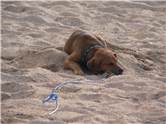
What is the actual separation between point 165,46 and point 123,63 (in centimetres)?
103

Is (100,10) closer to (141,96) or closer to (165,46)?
(165,46)

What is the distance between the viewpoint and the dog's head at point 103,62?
6516 mm

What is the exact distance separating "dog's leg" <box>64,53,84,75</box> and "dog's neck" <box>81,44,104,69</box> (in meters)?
0.09

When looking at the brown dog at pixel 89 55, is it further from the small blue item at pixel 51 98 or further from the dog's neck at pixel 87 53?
the small blue item at pixel 51 98

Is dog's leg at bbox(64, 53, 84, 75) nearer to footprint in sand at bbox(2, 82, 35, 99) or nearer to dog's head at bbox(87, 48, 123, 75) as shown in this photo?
dog's head at bbox(87, 48, 123, 75)

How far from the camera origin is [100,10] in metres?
9.75

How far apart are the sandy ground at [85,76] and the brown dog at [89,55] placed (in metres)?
0.17

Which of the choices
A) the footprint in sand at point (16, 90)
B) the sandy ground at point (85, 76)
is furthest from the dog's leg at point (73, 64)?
the footprint in sand at point (16, 90)

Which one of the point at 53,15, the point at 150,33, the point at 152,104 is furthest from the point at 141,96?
the point at 53,15

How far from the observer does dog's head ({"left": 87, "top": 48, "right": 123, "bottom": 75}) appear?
21.4 ft

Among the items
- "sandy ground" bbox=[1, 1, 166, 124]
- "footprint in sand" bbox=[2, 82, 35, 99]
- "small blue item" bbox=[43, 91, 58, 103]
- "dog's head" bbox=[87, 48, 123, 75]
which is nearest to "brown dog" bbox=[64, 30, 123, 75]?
"dog's head" bbox=[87, 48, 123, 75]

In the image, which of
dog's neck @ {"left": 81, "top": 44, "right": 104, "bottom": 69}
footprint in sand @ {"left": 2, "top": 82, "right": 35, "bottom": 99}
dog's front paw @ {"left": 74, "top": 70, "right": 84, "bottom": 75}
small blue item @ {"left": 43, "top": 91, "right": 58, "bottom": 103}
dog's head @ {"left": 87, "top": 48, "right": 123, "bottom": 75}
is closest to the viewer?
small blue item @ {"left": 43, "top": 91, "right": 58, "bottom": 103}

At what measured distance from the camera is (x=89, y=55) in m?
6.77

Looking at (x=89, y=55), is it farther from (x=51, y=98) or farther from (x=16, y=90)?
(x=51, y=98)
